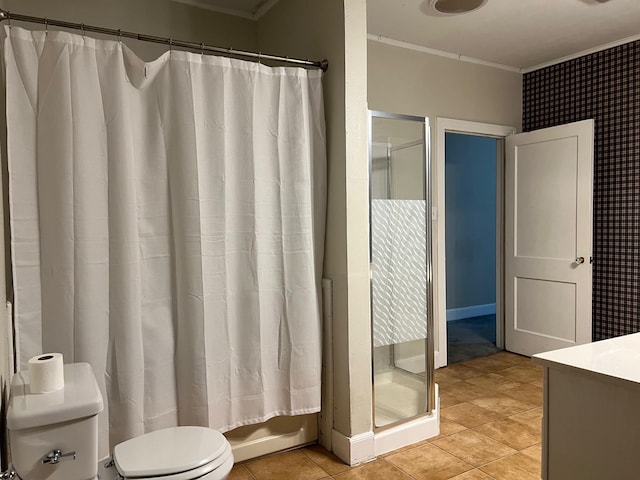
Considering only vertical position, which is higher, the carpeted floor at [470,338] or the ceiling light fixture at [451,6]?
the ceiling light fixture at [451,6]

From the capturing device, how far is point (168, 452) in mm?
1628

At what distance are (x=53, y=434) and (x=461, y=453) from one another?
1.99 m

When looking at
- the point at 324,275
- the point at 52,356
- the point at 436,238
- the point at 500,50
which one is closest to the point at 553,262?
the point at 436,238

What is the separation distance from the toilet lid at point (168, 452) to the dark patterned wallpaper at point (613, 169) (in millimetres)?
3405

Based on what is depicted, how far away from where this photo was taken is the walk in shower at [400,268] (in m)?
2.58

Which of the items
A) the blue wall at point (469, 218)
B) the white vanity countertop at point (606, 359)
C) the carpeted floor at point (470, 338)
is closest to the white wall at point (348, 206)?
the white vanity countertop at point (606, 359)

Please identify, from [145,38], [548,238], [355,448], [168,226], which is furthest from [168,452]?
[548,238]

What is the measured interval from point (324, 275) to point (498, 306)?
8.46 ft

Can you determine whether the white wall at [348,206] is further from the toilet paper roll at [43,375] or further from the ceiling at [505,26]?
the toilet paper roll at [43,375]

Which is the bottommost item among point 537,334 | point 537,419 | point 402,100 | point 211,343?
point 537,419

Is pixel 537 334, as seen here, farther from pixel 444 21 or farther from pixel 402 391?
pixel 444 21

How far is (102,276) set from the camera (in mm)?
1953

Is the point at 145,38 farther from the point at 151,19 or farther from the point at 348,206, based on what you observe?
the point at 348,206

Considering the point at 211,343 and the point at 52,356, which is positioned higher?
the point at 52,356
